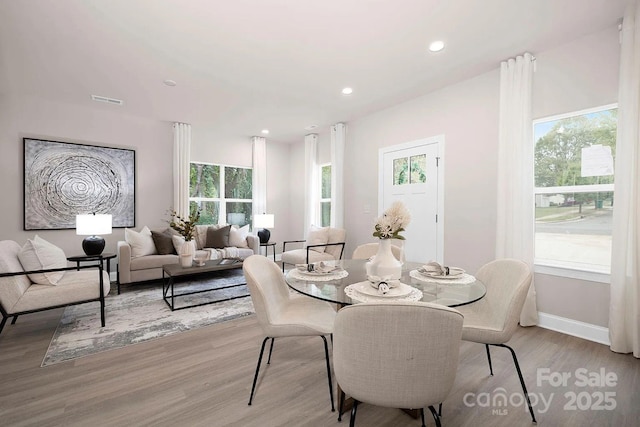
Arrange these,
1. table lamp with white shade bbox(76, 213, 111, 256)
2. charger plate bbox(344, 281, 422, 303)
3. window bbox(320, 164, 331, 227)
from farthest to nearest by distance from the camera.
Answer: window bbox(320, 164, 331, 227) < table lamp with white shade bbox(76, 213, 111, 256) < charger plate bbox(344, 281, 422, 303)

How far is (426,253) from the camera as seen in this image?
3885mm

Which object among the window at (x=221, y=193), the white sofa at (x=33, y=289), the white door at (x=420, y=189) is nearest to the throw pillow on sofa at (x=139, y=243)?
the white sofa at (x=33, y=289)

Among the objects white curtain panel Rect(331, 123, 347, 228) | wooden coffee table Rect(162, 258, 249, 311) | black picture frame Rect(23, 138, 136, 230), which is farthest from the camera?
white curtain panel Rect(331, 123, 347, 228)

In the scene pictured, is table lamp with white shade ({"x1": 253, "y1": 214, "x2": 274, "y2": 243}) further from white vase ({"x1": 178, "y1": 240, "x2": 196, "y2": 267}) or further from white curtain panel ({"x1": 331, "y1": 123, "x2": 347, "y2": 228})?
white vase ({"x1": 178, "y1": 240, "x2": 196, "y2": 267})

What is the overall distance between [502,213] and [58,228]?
19.8 feet

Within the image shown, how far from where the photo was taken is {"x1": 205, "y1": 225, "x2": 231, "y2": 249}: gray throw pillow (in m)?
5.01

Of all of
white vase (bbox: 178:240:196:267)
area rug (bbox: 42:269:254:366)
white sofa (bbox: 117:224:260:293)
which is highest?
white vase (bbox: 178:240:196:267)

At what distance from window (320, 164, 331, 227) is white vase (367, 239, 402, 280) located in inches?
164

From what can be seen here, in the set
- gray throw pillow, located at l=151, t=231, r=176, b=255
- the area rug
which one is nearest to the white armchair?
the area rug

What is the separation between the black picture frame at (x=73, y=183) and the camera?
13.5ft

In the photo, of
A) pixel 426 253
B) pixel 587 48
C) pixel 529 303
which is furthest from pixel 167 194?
pixel 587 48

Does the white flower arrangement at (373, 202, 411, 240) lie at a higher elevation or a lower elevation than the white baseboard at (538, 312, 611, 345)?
higher

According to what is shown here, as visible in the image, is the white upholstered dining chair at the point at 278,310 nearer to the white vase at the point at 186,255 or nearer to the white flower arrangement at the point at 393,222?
the white flower arrangement at the point at 393,222

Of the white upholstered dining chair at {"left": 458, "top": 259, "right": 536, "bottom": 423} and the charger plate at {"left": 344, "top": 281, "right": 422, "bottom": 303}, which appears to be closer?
the charger plate at {"left": 344, "top": 281, "right": 422, "bottom": 303}
